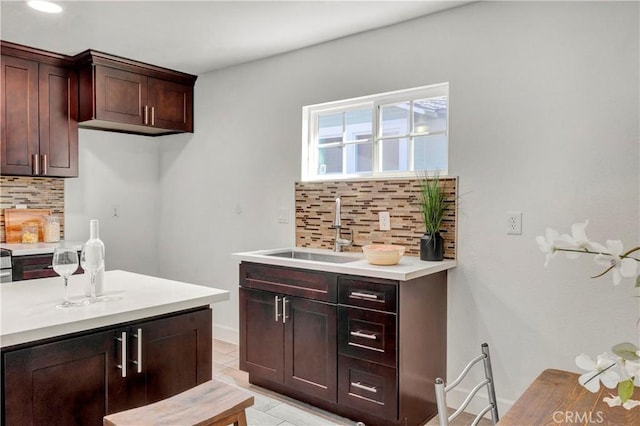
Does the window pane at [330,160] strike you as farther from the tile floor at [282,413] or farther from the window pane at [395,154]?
the tile floor at [282,413]

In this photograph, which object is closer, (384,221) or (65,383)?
(65,383)

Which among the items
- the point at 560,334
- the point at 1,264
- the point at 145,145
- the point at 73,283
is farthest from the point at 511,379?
the point at 145,145

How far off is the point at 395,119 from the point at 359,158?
1.27ft

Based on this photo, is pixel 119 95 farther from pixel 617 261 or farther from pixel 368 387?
pixel 617 261

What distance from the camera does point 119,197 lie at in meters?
4.51

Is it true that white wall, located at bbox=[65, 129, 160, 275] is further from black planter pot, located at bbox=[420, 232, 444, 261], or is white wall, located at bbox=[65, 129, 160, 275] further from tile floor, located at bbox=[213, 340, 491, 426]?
black planter pot, located at bbox=[420, 232, 444, 261]

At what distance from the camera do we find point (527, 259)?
8.36 ft

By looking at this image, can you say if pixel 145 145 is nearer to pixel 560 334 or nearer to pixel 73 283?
pixel 73 283

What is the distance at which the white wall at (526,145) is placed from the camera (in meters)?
2.29

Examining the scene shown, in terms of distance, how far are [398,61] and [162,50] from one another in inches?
72.8

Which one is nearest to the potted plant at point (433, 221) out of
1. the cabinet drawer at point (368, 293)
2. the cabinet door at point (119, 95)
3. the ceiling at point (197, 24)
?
the cabinet drawer at point (368, 293)

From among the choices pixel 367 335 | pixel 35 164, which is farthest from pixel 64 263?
pixel 35 164

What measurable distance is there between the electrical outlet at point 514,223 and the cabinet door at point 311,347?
3.58 ft

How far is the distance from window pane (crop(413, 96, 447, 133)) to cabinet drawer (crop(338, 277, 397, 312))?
1.13 m
